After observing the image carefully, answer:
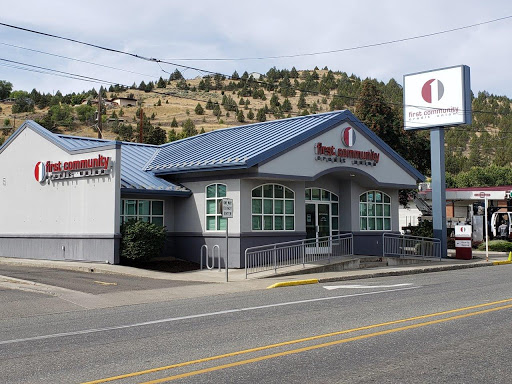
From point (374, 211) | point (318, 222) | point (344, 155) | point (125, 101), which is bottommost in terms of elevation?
point (318, 222)

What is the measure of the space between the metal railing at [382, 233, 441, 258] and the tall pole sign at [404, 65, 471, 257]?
1.48 ft

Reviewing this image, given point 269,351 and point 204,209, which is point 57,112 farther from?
point 269,351

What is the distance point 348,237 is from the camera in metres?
26.0

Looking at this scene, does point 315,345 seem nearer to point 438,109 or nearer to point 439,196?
point 439,196

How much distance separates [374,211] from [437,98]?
7063 millimetres

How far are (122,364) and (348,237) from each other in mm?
18736

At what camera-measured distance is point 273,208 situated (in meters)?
24.5

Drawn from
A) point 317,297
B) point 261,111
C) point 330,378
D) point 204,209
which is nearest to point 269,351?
point 330,378

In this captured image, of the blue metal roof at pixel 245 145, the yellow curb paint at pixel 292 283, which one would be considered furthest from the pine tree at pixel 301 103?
the yellow curb paint at pixel 292 283

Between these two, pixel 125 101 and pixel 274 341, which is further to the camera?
pixel 125 101

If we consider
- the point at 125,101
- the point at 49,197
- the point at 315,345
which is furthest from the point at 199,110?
the point at 315,345

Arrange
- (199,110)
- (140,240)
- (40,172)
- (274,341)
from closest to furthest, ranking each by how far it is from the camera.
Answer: (274,341) → (140,240) → (40,172) → (199,110)

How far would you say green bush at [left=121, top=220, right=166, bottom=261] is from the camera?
22.5m

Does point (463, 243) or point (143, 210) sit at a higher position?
point (143, 210)
